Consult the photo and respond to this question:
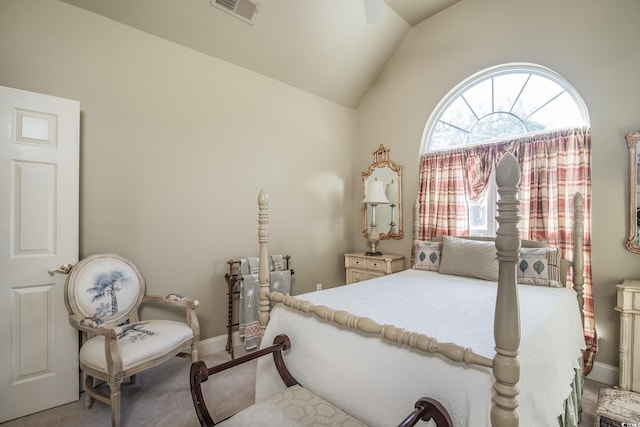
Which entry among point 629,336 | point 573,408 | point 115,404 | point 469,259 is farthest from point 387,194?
point 115,404

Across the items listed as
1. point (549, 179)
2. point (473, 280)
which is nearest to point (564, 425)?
point (473, 280)

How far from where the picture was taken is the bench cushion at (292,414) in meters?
1.22

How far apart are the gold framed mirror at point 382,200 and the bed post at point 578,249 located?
1707mm

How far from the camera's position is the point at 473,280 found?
8.52ft

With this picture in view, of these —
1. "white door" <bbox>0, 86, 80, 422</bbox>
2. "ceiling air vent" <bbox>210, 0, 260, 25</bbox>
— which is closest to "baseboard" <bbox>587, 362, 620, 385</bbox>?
"white door" <bbox>0, 86, 80, 422</bbox>

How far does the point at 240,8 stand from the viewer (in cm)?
271

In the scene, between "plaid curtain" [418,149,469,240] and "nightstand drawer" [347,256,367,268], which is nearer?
"plaid curtain" [418,149,469,240]

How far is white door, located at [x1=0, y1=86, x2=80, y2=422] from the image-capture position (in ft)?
6.35

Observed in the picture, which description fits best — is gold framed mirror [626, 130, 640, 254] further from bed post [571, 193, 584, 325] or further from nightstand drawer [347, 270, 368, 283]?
nightstand drawer [347, 270, 368, 283]

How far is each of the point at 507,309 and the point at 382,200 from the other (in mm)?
2774

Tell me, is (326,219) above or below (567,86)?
below

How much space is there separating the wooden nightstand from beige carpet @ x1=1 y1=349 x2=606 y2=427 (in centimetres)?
171

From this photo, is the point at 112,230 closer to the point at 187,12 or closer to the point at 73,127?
the point at 73,127

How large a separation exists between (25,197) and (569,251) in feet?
13.9
